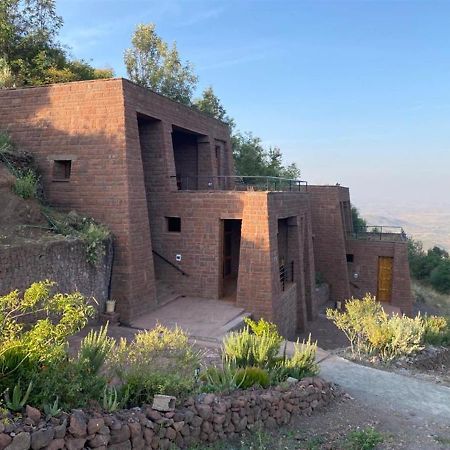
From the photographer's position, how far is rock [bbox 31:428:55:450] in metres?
3.96

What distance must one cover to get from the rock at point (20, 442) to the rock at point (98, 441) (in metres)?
0.66

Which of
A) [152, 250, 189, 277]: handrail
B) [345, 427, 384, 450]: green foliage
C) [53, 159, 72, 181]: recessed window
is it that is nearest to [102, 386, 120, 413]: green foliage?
[345, 427, 384, 450]: green foliage

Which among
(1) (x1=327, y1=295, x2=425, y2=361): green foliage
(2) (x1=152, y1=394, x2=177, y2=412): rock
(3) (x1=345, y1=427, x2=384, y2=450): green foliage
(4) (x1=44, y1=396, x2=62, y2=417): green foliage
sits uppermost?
(4) (x1=44, y1=396, x2=62, y2=417): green foliage

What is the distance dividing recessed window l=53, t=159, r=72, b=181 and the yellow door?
16723 mm

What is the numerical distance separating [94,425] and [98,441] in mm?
168

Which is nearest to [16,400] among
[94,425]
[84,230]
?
[94,425]

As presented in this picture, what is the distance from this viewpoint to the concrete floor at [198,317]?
10883 mm

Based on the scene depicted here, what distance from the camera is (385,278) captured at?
2333 cm

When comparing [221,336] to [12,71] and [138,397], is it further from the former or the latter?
[12,71]

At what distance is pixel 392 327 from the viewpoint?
11.1 meters

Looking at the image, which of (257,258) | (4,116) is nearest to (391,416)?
(257,258)

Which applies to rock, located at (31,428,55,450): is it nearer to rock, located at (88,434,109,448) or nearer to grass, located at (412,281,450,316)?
rock, located at (88,434,109,448)

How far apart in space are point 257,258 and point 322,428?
6.61m

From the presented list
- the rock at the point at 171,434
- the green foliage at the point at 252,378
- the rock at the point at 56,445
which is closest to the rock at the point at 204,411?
the rock at the point at 171,434
